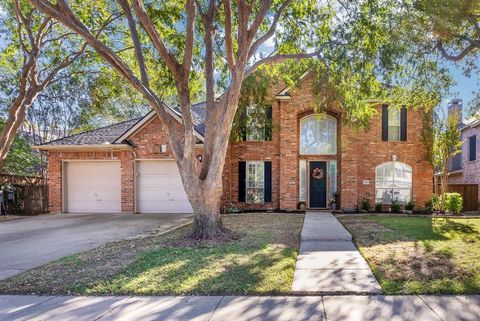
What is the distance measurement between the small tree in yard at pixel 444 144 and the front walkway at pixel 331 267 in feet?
25.6

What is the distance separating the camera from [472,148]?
19.7m

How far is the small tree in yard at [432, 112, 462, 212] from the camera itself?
47.3ft

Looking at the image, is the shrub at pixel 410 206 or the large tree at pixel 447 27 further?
the shrub at pixel 410 206

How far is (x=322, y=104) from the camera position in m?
11.7

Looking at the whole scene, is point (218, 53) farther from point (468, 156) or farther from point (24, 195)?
point (468, 156)

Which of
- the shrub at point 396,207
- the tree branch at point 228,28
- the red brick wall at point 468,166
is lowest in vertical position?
the shrub at point 396,207

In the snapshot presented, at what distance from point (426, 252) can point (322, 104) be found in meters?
5.88

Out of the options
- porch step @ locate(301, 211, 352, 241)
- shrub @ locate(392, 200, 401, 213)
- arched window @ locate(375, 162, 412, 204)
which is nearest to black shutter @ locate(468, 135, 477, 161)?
arched window @ locate(375, 162, 412, 204)

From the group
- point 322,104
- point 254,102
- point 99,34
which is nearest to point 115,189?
point 99,34

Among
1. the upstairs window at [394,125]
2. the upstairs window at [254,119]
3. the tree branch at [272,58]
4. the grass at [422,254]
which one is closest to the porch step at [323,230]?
the grass at [422,254]

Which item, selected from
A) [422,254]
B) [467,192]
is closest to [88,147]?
[422,254]

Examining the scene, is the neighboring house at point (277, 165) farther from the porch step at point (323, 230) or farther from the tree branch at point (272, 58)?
the tree branch at point (272, 58)

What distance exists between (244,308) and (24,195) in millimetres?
15946

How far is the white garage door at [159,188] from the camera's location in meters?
15.9
